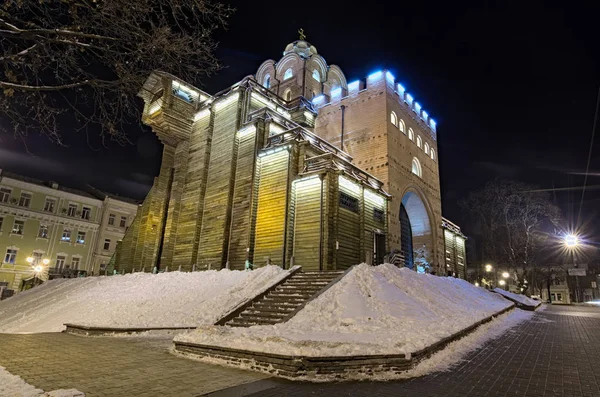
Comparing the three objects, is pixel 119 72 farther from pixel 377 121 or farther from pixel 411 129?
pixel 411 129

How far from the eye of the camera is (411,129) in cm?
3155

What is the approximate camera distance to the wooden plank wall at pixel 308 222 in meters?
18.6

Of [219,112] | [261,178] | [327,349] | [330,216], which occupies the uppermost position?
[219,112]

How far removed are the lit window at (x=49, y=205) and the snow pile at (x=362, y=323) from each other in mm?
37959

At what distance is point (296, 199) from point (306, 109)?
535 inches

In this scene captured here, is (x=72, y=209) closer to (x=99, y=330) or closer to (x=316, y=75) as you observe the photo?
(x=316, y=75)

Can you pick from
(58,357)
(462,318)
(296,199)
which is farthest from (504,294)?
(58,357)

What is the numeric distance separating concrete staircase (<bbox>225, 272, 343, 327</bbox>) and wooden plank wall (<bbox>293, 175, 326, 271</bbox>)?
11.5 feet

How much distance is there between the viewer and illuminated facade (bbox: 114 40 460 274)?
19734mm

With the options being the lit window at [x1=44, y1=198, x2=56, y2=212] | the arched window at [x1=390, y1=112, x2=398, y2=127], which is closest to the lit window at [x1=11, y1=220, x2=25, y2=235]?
the lit window at [x1=44, y1=198, x2=56, y2=212]

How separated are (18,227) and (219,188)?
26732 mm

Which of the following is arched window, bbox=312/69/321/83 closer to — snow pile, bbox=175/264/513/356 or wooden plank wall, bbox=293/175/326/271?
wooden plank wall, bbox=293/175/326/271

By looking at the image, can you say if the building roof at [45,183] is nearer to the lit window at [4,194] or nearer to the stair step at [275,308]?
the lit window at [4,194]

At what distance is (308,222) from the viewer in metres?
19.3
